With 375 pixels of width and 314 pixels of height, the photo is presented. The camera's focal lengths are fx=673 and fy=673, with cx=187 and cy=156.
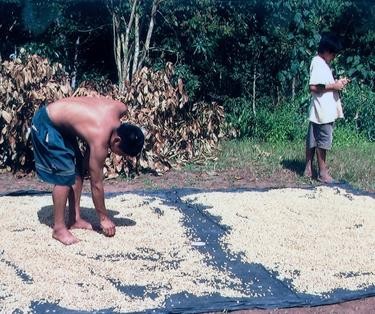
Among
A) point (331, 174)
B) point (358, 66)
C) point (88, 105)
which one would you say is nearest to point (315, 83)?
point (331, 174)

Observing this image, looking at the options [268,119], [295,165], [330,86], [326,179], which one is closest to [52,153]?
[330,86]

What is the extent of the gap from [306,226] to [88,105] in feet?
5.83

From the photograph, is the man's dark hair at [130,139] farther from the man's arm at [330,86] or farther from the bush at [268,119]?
the bush at [268,119]

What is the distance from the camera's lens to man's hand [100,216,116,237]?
4.36 m

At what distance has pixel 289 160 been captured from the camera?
722 centimetres

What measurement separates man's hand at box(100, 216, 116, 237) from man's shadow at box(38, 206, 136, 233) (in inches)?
6.9

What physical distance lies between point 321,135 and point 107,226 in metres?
2.58

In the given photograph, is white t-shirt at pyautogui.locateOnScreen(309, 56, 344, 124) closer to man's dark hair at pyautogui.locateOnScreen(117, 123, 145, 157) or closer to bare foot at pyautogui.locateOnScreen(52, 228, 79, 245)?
man's dark hair at pyautogui.locateOnScreen(117, 123, 145, 157)

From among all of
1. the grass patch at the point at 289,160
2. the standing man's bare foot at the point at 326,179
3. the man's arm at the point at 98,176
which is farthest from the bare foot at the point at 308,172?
the man's arm at the point at 98,176

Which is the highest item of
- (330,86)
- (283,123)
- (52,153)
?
(330,86)

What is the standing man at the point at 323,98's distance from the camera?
19.6 feet

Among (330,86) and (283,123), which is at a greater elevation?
(330,86)

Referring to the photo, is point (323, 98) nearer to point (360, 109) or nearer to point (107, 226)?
point (107, 226)

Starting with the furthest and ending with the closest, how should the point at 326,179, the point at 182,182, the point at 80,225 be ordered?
the point at 182,182
the point at 326,179
the point at 80,225
